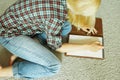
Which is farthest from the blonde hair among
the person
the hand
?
the hand

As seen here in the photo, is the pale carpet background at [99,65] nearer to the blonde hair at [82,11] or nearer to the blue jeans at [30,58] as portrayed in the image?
the blue jeans at [30,58]

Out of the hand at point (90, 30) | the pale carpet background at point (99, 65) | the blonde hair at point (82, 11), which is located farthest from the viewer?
the hand at point (90, 30)

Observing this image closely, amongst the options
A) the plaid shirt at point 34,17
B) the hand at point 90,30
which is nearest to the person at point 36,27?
the plaid shirt at point 34,17

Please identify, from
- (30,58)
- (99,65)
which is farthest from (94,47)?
(30,58)

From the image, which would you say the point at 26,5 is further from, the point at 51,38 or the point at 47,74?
the point at 47,74

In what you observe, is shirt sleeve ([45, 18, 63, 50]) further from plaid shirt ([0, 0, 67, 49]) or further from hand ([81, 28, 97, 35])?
hand ([81, 28, 97, 35])

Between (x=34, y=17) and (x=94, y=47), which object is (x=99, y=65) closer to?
(x=94, y=47)

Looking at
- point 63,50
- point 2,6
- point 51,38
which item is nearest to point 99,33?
point 63,50

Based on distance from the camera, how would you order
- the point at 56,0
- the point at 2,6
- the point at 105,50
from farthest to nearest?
the point at 2,6
the point at 105,50
the point at 56,0

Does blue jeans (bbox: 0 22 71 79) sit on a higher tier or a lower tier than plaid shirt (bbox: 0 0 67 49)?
lower

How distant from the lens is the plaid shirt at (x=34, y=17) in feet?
3.31

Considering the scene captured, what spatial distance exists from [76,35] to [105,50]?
0.20 m

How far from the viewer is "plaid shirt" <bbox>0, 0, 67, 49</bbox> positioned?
1.01 m

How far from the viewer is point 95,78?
115 centimetres
